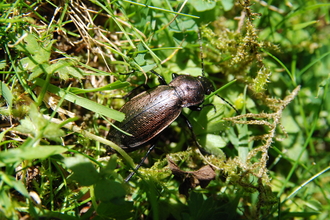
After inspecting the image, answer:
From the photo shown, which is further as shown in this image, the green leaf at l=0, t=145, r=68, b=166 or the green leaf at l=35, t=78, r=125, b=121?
the green leaf at l=35, t=78, r=125, b=121

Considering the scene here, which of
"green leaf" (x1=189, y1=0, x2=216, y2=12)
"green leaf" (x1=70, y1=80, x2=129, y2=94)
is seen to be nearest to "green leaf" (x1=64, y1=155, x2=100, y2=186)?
"green leaf" (x1=70, y1=80, x2=129, y2=94)

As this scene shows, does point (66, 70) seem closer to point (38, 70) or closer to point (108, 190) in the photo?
point (38, 70)

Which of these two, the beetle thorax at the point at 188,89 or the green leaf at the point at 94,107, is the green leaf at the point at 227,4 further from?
the green leaf at the point at 94,107

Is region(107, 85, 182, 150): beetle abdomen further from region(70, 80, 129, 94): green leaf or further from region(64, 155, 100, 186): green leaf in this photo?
region(64, 155, 100, 186): green leaf

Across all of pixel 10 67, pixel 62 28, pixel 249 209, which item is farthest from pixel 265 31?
pixel 10 67

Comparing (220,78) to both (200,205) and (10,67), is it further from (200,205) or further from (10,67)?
(10,67)
